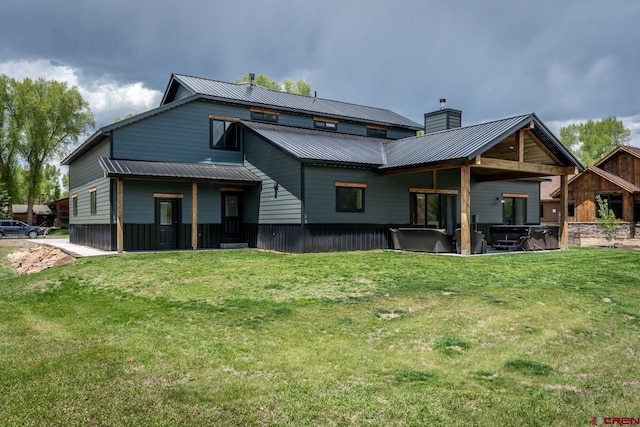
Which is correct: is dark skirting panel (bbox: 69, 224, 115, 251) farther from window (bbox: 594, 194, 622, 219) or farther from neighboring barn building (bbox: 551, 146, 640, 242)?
window (bbox: 594, 194, 622, 219)

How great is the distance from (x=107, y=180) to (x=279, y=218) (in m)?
6.27

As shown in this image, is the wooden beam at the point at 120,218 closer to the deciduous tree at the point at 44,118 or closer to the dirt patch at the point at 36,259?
the dirt patch at the point at 36,259

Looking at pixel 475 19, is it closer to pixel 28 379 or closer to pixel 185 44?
pixel 185 44

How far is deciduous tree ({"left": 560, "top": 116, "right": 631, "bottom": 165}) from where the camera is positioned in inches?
2207

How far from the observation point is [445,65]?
19078 millimetres

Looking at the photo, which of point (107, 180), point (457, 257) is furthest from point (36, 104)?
point (457, 257)

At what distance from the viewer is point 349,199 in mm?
16719

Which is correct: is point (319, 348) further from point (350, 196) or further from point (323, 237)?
point (350, 196)

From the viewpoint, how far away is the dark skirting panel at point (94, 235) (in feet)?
55.6

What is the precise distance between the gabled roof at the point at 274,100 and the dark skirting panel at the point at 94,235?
6.19m

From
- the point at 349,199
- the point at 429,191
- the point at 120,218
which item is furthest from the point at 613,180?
the point at 120,218

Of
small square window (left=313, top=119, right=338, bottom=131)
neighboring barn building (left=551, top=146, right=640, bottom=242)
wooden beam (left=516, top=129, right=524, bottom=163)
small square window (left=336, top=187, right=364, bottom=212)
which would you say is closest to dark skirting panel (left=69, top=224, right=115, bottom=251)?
small square window (left=336, top=187, right=364, bottom=212)

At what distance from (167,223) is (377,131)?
38.3 ft

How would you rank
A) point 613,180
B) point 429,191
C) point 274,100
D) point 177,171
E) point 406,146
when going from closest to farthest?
point 177,171 → point 429,191 → point 406,146 → point 274,100 → point 613,180
